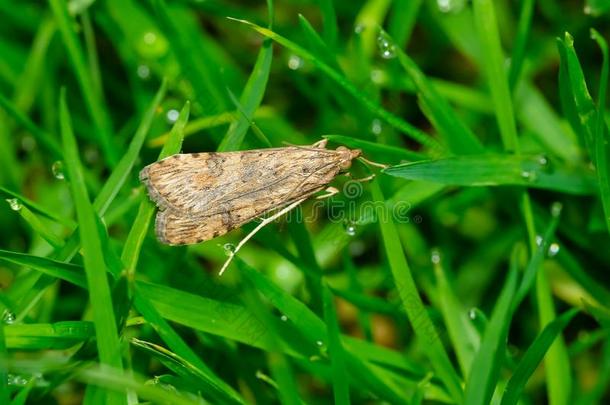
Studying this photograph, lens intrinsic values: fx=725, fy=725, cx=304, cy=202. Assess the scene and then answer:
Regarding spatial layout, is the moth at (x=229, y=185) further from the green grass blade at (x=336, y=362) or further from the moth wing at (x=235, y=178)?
the green grass blade at (x=336, y=362)

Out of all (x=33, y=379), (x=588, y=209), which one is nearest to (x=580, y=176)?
(x=588, y=209)

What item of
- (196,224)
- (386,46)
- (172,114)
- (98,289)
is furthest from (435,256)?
(98,289)

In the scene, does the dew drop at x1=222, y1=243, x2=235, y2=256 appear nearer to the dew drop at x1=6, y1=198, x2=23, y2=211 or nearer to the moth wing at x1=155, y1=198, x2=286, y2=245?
the moth wing at x1=155, y1=198, x2=286, y2=245

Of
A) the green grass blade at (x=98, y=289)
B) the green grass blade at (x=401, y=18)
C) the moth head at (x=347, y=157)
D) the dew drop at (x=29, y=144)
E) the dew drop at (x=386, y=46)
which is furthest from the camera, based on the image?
the dew drop at (x=29, y=144)

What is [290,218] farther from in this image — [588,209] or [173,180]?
[588,209]

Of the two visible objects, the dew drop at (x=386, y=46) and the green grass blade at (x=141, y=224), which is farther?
the dew drop at (x=386, y=46)

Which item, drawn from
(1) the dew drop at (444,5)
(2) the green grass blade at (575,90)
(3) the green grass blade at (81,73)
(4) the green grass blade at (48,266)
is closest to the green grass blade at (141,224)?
(4) the green grass blade at (48,266)
